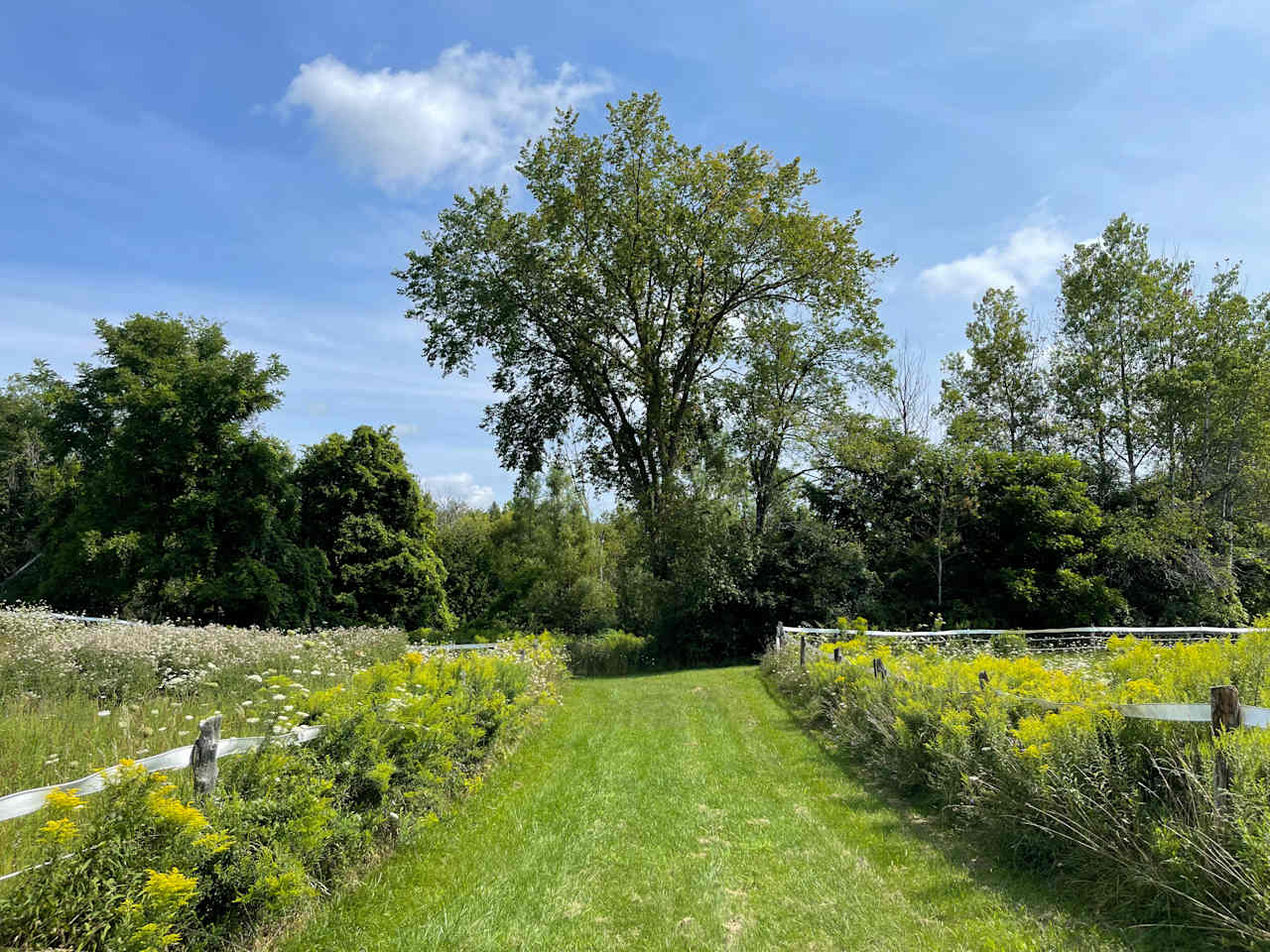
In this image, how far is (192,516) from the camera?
19.5 m

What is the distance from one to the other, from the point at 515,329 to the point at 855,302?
10.6 m

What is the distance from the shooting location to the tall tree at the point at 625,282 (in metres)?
20.4

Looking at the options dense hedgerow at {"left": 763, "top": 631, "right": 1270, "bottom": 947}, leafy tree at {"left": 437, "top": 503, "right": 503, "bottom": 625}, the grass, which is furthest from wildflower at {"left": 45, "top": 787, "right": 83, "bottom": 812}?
leafy tree at {"left": 437, "top": 503, "right": 503, "bottom": 625}

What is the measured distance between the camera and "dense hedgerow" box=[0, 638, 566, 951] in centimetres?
278

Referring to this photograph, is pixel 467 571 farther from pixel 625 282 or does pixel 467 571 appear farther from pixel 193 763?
pixel 193 763

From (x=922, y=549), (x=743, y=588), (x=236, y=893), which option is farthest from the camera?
(x=922, y=549)

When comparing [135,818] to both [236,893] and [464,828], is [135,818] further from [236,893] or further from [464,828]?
[464,828]

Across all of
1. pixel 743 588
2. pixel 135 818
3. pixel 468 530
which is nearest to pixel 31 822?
pixel 135 818

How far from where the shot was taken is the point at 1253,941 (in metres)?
3.06

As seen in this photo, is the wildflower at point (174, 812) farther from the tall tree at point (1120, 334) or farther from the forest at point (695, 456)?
the tall tree at point (1120, 334)

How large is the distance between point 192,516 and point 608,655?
12216 mm

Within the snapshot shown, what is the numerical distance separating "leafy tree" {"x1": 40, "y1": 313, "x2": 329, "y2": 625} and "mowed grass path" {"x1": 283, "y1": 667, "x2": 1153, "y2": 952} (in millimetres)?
15457

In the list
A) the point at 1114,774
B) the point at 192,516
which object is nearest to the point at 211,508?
the point at 192,516

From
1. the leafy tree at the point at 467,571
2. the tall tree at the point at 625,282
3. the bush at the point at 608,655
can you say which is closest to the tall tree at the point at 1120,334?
the tall tree at the point at 625,282
